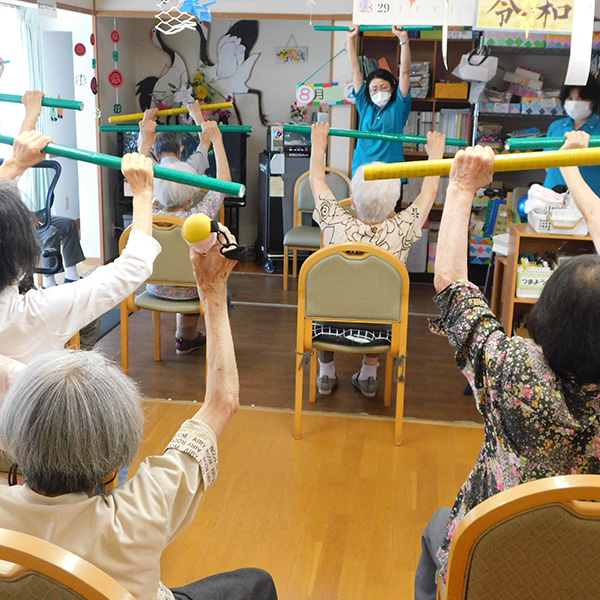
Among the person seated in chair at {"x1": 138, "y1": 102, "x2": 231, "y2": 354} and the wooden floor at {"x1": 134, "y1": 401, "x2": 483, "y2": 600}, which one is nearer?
the wooden floor at {"x1": 134, "y1": 401, "x2": 483, "y2": 600}

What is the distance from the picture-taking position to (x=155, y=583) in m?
1.15

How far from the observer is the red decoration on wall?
5.76 meters

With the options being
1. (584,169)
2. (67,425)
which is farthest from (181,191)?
(67,425)

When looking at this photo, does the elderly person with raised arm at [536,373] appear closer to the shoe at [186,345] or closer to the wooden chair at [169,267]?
the wooden chair at [169,267]

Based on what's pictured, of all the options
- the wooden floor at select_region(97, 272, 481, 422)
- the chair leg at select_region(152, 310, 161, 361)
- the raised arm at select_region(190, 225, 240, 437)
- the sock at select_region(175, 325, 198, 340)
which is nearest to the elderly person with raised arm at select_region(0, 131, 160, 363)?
the raised arm at select_region(190, 225, 240, 437)

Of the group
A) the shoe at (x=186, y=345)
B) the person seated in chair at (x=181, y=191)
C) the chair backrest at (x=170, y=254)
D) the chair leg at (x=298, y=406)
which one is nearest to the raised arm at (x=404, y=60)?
the person seated in chair at (x=181, y=191)

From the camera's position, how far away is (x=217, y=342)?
1346 millimetres

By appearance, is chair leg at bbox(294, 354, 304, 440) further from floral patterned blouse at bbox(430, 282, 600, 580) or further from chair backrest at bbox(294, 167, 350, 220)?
chair backrest at bbox(294, 167, 350, 220)

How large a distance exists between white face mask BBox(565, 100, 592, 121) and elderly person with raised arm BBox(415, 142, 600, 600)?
297 cm

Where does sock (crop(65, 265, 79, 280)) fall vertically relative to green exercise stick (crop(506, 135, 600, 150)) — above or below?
below

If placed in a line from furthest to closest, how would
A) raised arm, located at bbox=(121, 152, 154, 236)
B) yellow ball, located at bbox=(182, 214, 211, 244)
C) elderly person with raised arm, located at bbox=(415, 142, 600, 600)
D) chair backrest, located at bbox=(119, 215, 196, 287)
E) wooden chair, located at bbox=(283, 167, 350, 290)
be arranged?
wooden chair, located at bbox=(283, 167, 350, 290)
chair backrest, located at bbox=(119, 215, 196, 287)
raised arm, located at bbox=(121, 152, 154, 236)
elderly person with raised arm, located at bbox=(415, 142, 600, 600)
yellow ball, located at bbox=(182, 214, 211, 244)

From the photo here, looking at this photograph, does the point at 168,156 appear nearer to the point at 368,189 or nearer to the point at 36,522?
the point at 368,189

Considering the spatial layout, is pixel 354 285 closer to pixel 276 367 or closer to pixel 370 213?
pixel 370 213

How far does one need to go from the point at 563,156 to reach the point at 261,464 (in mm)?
1862
